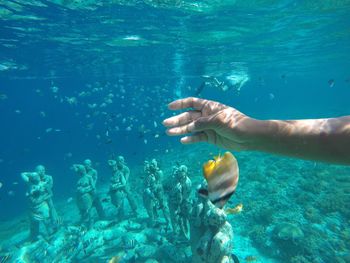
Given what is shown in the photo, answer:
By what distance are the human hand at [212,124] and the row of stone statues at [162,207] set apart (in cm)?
393

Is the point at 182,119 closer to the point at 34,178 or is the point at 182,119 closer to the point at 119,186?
the point at 119,186

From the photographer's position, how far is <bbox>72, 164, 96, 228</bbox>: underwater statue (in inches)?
490

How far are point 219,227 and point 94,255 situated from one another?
5.92 m

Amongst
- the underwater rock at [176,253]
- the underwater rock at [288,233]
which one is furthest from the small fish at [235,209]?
the underwater rock at [288,233]

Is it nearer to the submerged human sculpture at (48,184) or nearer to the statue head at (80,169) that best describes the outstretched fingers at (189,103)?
the statue head at (80,169)

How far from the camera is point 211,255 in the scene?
6.23m

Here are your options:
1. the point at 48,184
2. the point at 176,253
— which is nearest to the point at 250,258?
the point at 176,253

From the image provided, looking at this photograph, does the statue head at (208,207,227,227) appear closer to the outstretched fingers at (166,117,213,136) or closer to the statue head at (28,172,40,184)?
the outstretched fingers at (166,117,213,136)

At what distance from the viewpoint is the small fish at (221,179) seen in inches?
79.0

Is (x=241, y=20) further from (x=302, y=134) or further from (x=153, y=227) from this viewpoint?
(x=302, y=134)

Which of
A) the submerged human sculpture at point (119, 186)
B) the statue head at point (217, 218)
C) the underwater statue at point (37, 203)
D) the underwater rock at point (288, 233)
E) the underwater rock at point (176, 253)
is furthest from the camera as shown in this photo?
the submerged human sculpture at point (119, 186)

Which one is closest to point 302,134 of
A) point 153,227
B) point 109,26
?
point 153,227

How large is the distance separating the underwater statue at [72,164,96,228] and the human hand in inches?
430

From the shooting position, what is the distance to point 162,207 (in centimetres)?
1062
